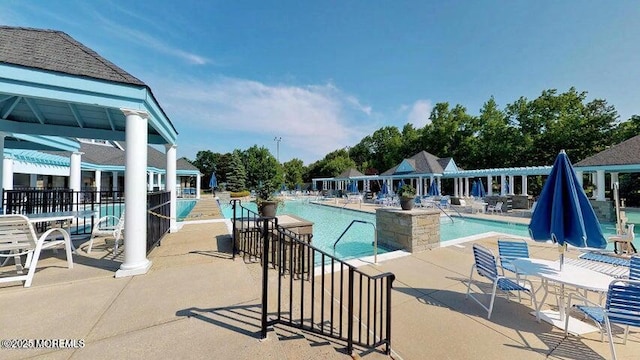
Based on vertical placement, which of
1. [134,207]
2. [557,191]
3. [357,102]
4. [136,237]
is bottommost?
[136,237]

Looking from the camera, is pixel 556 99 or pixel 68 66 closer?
pixel 68 66

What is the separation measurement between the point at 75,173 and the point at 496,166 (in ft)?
130

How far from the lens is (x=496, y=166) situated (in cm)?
3127

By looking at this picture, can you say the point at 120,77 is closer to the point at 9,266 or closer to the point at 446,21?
the point at 9,266

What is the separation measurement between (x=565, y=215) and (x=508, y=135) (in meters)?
34.6

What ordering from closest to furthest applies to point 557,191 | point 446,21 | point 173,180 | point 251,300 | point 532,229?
point 251,300 → point 557,191 → point 532,229 → point 173,180 → point 446,21

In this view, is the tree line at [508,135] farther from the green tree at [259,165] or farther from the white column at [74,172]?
the white column at [74,172]

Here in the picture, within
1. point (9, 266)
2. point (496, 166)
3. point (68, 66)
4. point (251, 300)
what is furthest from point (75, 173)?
point (496, 166)

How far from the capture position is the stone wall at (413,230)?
251 inches

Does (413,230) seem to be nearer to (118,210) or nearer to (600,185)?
(118,210)

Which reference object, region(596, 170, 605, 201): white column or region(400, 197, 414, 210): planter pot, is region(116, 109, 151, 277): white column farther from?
region(596, 170, 605, 201): white column

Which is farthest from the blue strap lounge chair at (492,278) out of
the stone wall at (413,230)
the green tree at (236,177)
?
the green tree at (236,177)

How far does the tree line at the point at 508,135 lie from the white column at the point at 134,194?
18.1 m

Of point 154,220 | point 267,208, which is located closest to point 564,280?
point 267,208
